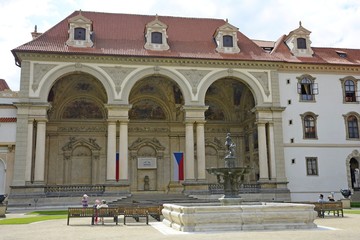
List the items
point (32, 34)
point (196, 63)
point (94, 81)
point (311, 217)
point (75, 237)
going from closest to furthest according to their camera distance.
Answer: point (75, 237), point (311, 217), point (196, 63), point (94, 81), point (32, 34)

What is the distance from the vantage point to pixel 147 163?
134 ft

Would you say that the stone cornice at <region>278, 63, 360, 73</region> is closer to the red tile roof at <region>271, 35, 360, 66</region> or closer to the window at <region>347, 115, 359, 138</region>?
the red tile roof at <region>271, 35, 360, 66</region>

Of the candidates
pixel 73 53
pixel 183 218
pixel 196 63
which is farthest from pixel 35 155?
pixel 183 218

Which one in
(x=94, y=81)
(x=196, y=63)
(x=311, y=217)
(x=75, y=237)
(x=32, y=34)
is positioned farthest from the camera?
(x=32, y=34)

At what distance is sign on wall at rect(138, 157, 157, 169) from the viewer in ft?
134

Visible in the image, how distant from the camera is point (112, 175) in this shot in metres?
33.2

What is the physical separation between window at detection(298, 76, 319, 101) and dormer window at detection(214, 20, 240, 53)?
6598 mm

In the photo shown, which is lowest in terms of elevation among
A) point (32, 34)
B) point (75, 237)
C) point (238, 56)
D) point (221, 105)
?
point (75, 237)

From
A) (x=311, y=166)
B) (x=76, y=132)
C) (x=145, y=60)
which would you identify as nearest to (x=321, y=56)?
(x=311, y=166)

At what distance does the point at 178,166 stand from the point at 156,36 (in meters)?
12.9

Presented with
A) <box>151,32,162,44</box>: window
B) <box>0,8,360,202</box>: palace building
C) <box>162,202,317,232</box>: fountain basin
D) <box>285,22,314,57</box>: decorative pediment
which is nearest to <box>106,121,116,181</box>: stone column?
<box>0,8,360,202</box>: palace building

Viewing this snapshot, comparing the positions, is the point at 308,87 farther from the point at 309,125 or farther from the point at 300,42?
the point at 300,42

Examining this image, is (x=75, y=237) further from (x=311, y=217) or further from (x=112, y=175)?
(x=112, y=175)

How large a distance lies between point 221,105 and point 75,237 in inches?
1205
